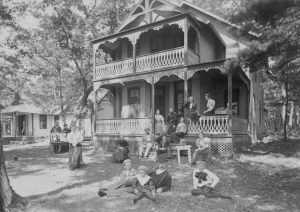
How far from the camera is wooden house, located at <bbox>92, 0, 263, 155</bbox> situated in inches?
536

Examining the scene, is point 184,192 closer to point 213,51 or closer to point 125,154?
point 125,154

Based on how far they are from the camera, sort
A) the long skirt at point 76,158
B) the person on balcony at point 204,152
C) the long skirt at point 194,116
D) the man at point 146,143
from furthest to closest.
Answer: the man at point 146,143 → the long skirt at point 194,116 → the long skirt at point 76,158 → the person on balcony at point 204,152

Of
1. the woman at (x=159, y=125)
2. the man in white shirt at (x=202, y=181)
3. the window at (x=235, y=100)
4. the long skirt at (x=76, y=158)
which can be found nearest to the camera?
the man in white shirt at (x=202, y=181)

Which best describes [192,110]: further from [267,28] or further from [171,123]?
[267,28]

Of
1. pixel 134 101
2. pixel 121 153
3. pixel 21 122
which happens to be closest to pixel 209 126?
pixel 121 153

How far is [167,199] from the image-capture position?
20.5 ft

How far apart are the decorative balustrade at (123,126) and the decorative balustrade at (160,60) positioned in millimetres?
2999

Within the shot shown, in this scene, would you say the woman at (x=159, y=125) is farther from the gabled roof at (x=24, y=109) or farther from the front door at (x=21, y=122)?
the front door at (x=21, y=122)

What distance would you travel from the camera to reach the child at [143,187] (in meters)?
6.00

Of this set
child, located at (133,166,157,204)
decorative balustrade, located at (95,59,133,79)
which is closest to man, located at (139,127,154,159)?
decorative balustrade, located at (95,59,133,79)

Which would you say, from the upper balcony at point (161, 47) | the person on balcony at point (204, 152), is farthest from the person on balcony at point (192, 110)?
the upper balcony at point (161, 47)

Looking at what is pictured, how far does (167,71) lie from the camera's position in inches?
535

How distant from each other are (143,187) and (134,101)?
36.9ft

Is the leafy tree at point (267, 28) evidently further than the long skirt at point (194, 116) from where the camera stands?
No
